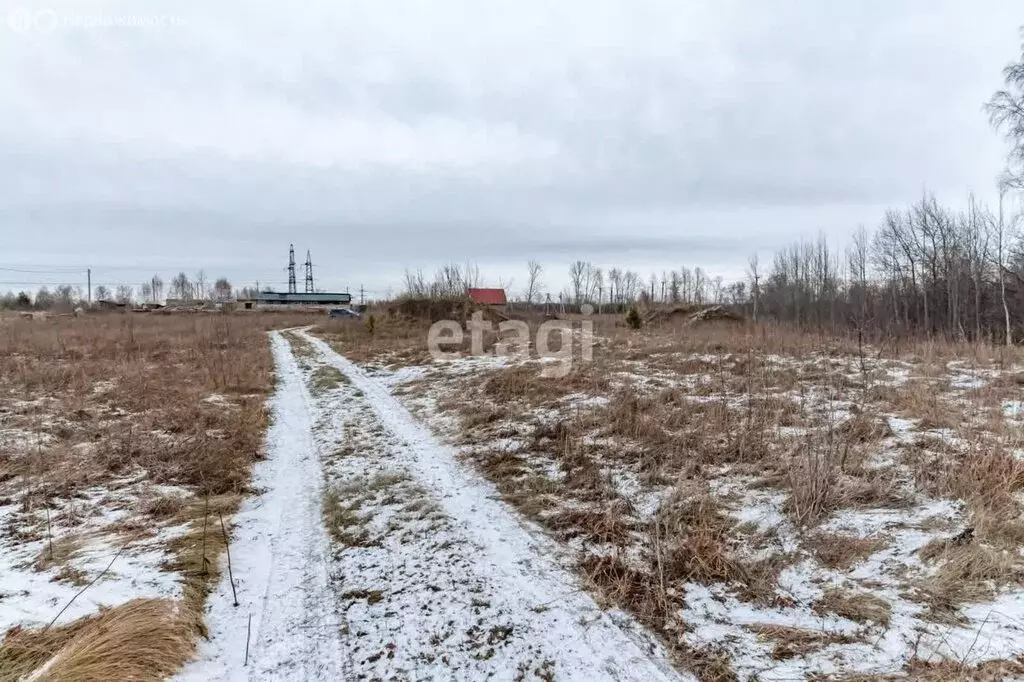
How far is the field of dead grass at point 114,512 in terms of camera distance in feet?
8.29

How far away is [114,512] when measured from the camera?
444 centimetres

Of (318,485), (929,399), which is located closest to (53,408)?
(318,485)

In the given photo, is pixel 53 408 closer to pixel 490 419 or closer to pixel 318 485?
pixel 318 485

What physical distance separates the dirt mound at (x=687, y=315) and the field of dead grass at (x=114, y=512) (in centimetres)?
2204

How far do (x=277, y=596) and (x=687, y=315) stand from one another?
2947cm

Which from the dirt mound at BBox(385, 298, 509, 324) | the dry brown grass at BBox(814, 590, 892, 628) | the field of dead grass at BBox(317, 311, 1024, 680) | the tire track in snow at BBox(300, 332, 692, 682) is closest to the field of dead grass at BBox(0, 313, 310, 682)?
the tire track in snow at BBox(300, 332, 692, 682)

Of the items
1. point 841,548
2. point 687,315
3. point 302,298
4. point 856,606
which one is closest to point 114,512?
point 856,606

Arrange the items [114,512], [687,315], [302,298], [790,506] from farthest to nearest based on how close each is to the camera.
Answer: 1. [302,298]
2. [687,315]
3. [114,512]
4. [790,506]

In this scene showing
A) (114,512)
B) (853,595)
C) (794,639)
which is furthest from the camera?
(114,512)

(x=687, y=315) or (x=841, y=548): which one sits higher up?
(x=687, y=315)

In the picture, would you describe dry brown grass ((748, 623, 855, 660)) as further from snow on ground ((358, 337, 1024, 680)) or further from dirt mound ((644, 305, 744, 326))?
dirt mound ((644, 305, 744, 326))

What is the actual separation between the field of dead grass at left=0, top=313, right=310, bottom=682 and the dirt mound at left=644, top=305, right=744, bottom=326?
22.0 meters

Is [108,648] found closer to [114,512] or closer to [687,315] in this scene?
[114,512]

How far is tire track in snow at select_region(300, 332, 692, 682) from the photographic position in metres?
2.50
